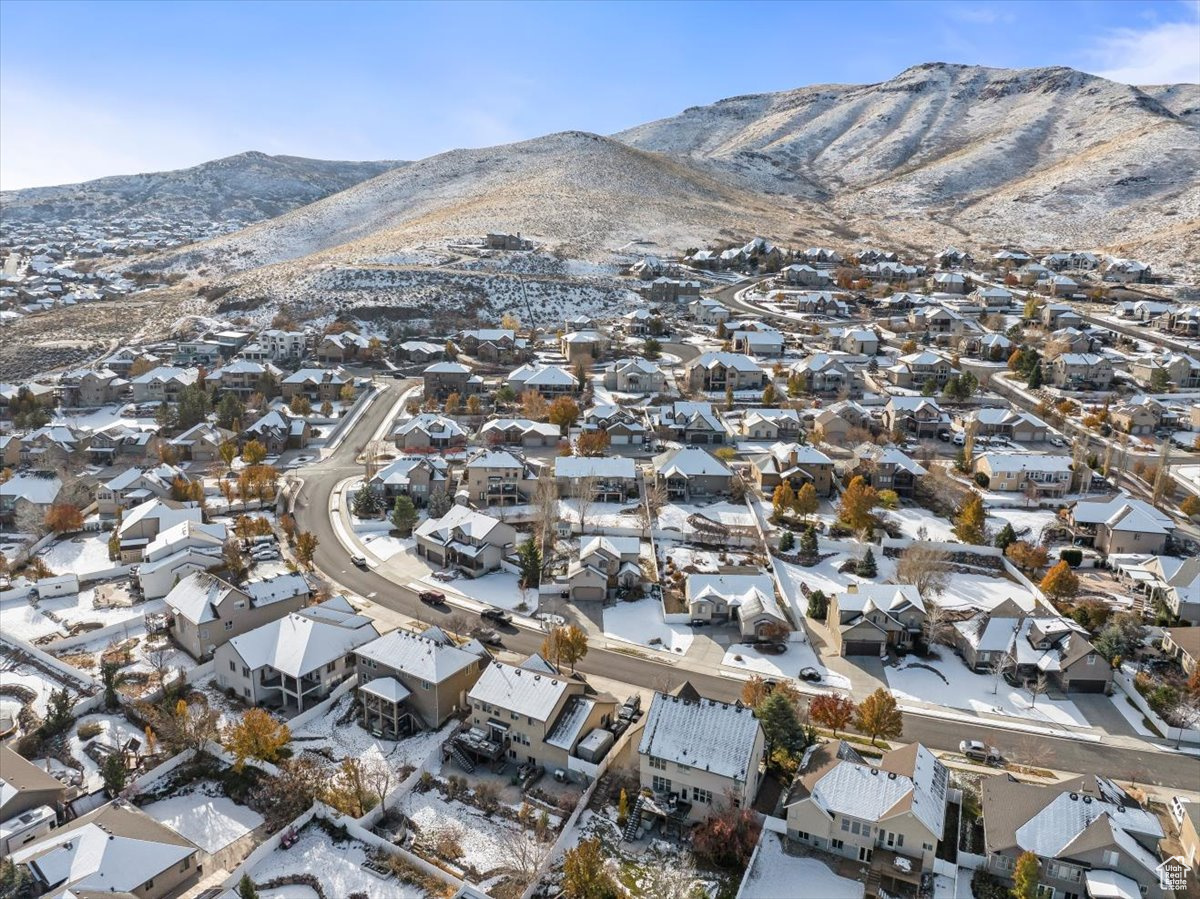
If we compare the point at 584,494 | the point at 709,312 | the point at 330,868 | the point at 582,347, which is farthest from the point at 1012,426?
the point at 330,868

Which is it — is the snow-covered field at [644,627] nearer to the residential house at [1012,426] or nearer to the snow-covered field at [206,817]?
the snow-covered field at [206,817]

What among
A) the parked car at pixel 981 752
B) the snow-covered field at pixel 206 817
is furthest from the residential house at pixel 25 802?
the parked car at pixel 981 752

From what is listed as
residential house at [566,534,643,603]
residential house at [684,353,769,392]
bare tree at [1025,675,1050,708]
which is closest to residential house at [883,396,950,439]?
residential house at [684,353,769,392]

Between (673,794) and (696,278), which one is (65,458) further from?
(696,278)

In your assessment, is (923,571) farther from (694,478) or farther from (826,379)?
(826,379)

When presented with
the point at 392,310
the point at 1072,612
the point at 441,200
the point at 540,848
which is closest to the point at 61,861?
the point at 540,848

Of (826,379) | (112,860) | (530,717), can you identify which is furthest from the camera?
(826,379)
